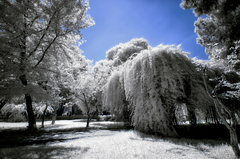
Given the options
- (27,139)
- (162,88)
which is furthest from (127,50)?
(27,139)

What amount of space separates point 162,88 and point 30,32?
5471mm

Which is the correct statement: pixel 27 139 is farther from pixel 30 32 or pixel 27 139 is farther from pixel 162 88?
pixel 162 88

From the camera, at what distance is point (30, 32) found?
4402 mm

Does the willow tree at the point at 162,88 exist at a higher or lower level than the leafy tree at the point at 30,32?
lower

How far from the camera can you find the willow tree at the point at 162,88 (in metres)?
4.17

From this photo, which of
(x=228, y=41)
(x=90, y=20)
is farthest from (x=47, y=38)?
(x=228, y=41)

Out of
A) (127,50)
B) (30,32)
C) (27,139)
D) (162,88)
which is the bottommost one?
(27,139)

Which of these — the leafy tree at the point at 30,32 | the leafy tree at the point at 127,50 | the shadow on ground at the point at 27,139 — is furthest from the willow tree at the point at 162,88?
the leafy tree at the point at 127,50

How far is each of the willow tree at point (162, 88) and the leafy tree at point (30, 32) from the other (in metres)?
3.55

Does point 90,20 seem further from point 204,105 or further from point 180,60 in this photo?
point 204,105

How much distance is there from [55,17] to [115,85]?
13.9 ft

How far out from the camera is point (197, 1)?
639cm

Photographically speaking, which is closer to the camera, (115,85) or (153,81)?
(153,81)

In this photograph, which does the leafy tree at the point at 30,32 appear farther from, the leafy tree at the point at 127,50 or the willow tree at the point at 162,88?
the leafy tree at the point at 127,50
